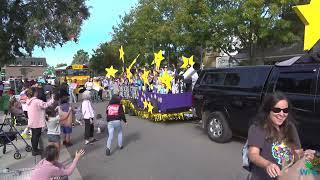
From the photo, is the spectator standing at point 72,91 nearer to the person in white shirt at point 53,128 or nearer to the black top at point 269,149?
the person in white shirt at point 53,128

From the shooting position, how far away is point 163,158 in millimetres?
9047

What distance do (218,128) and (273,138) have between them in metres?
6.94

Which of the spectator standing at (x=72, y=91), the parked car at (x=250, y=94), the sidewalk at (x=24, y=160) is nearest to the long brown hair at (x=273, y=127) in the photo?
the parked car at (x=250, y=94)

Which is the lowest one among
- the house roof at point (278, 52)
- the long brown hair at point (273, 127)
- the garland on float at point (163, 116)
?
the garland on float at point (163, 116)

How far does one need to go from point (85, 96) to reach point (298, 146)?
28.1ft

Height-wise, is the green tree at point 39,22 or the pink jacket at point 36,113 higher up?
the green tree at point 39,22

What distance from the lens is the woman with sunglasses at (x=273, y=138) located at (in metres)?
3.40

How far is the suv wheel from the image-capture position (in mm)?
10070

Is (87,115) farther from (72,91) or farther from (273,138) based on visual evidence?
(72,91)

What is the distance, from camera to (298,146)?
11.4 feet

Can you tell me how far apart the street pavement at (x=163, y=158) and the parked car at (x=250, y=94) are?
22.9 inches

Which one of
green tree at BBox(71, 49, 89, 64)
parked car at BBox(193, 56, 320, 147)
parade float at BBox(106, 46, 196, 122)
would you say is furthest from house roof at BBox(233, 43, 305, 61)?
green tree at BBox(71, 49, 89, 64)

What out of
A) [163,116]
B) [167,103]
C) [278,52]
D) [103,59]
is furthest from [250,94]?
[103,59]

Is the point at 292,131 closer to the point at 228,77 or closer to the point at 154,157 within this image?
the point at 154,157
